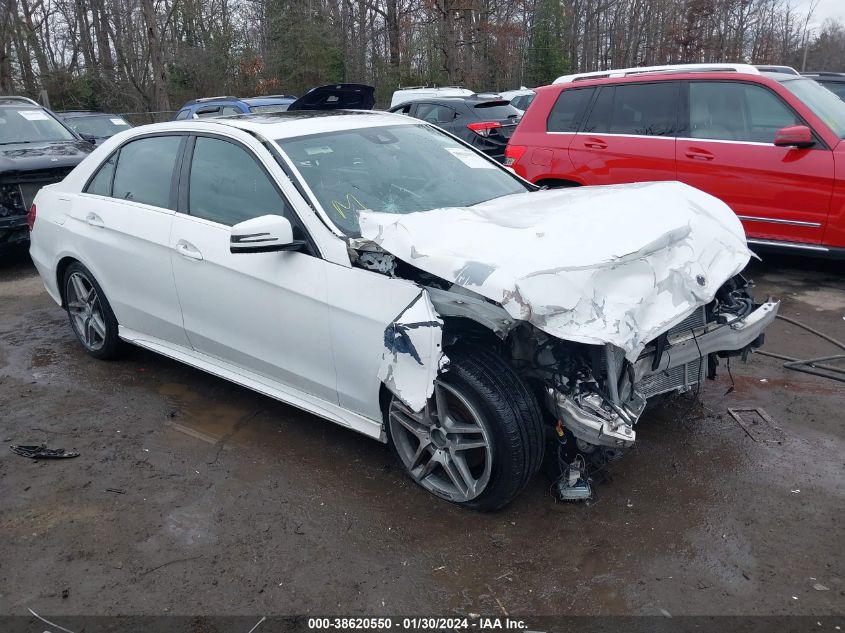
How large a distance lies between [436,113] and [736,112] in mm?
6741

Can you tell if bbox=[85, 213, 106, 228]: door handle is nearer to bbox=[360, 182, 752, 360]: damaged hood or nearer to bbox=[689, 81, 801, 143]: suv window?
bbox=[360, 182, 752, 360]: damaged hood

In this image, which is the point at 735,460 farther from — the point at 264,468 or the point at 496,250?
the point at 264,468

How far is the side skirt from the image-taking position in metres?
3.54

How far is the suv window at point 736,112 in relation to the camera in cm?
629

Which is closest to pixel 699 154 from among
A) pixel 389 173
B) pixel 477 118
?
pixel 389 173

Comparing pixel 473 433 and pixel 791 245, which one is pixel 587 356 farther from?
pixel 791 245

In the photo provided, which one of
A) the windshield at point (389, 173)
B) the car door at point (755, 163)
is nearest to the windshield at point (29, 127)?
the windshield at point (389, 173)

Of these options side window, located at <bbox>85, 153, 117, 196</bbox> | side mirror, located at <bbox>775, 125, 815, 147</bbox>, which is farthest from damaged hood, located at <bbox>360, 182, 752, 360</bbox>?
side mirror, located at <bbox>775, 125, 815, 147</bbox>

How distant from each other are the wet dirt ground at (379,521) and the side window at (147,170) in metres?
1.29

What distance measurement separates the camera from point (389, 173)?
405 centimetres

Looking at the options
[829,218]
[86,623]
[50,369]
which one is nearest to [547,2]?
[829,218]

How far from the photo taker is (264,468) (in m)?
3.77

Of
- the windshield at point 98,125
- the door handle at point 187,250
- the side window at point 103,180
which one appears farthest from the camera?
the windshield at point 98,125

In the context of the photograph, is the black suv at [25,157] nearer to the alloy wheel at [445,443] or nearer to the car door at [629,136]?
the car door at [629,136]
